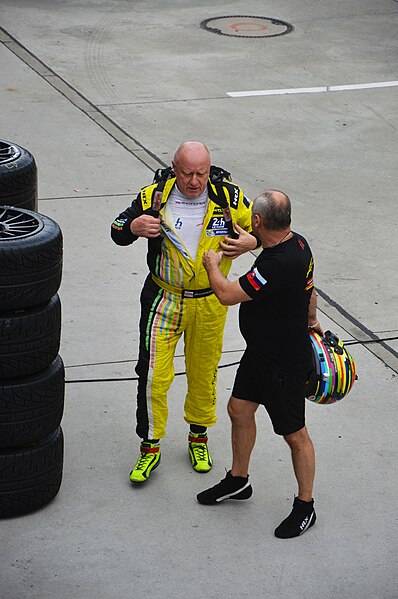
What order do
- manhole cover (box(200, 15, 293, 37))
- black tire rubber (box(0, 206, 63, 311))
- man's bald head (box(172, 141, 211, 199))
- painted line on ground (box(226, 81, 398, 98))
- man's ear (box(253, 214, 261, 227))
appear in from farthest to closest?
manhole cover (box(200, 15, 293, 37)) → painted line on ground (box(226, 81, 398, 98)) → man's bald head (box(172, 141, 211, 199)) → man's ear (box(253, 214, 261, 227)) → black tire rubber (box(0, 206, 63, 311))

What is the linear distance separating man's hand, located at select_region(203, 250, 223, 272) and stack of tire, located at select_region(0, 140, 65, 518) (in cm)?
70

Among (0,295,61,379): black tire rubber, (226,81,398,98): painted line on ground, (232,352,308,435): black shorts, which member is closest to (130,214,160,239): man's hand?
(0,295,61,379): black tire rubber

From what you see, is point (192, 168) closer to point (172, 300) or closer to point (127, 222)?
point (127, 222)

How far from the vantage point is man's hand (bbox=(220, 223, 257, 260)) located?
516 cm

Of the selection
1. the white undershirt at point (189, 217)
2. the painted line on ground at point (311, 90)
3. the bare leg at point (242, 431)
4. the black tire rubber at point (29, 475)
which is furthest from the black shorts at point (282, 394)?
the painted line on ground at point (311, 90)

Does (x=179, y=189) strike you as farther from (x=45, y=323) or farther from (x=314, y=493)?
(x=314, y=493)

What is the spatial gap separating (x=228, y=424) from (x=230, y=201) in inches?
57.2

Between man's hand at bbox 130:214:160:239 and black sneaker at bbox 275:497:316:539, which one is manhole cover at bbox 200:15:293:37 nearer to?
man's hand at bbox 130:214:160:239

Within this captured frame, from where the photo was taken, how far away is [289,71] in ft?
44.0

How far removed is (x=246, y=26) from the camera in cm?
1551

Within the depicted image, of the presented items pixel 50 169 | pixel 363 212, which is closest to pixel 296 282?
pixel 363 212

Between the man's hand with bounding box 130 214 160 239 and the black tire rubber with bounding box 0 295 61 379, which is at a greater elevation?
the man's hand with bounding box 130 214 160 239

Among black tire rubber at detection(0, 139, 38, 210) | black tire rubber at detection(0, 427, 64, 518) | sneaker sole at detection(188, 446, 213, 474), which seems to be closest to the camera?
black tire rubber at detection(0, 427, 64, 518)

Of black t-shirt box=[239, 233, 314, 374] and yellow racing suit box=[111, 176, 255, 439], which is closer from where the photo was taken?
black t-shirt box=[239, 233, 314, 374]
